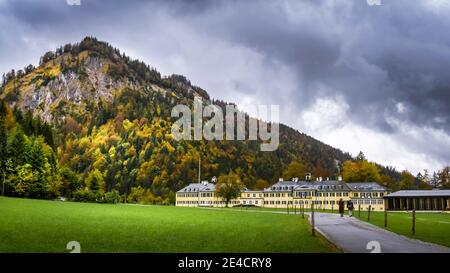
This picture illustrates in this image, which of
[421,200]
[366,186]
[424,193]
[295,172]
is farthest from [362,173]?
[421,200]

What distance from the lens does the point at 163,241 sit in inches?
896

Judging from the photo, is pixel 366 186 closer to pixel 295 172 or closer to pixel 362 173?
pixel 362 173

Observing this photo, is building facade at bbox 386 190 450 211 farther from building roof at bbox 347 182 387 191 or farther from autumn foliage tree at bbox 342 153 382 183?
autumn foliage tree at bbox 342 153 382 183

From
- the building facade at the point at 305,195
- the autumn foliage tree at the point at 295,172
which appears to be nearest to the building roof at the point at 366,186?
the building facade at the point at 305,195

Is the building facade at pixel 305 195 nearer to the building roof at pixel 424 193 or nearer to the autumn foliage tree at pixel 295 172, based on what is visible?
the autumn foliage tree at pixel 295 172

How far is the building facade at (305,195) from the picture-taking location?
151 metres

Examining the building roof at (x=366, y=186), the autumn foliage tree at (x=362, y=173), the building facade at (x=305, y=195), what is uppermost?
the autumn foliage tree at (x=362, y=173)

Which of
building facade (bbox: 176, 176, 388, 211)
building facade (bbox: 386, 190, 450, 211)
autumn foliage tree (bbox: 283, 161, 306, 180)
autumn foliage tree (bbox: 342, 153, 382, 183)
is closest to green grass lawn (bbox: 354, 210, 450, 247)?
building facade (bbox: 386, 190, 450, 211)

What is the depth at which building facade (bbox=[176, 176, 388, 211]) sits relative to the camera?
151 m

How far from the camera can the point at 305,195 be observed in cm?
15988
